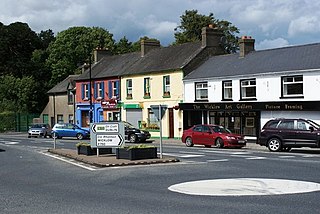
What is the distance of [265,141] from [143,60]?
2362 cm

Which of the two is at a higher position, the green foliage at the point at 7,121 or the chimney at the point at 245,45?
the chimney at the point at 245,45

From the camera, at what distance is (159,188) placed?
1383 cm

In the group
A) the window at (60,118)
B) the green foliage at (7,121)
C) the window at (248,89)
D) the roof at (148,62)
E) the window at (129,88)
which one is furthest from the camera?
the green foliage at (7,121)

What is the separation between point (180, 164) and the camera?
67.5 ft

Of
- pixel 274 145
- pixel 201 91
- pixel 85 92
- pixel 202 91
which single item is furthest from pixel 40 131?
pixel 274 145

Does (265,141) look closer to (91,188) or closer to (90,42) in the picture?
(91,188)

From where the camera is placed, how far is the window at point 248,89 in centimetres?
3744

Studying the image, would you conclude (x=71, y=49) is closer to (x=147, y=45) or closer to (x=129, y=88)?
(x=147, y=45)

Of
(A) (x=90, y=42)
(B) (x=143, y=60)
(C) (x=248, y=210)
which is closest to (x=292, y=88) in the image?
(B) (x=143, y=60)

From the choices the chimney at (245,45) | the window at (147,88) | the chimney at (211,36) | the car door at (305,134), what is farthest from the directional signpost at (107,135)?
the window at (147,88)

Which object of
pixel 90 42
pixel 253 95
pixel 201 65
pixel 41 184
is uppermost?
pixel 90 42

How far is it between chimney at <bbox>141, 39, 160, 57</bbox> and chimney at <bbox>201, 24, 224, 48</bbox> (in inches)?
338

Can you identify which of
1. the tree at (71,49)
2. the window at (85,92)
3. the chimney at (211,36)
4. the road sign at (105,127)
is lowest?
the road sign at (105,127)

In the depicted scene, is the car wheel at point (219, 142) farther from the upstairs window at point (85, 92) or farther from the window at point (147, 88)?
the upstairs window at point (85, 92)
